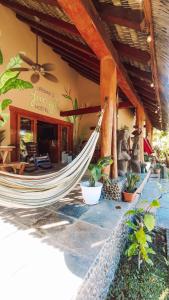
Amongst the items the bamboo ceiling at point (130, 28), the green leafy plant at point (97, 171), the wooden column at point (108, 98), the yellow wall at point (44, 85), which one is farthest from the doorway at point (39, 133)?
the green leafy plant at point (97, 171)

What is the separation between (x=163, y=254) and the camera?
224 centimetres

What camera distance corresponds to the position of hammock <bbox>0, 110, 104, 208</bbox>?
1801mm

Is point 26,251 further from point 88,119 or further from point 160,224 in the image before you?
point 88,119

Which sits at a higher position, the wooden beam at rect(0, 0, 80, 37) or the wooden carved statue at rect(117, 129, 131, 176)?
the wooden beam at rect(0, 0, 80, 37)


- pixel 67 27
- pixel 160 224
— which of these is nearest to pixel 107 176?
pixel 160 224

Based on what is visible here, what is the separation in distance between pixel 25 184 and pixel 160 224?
6.65 feet

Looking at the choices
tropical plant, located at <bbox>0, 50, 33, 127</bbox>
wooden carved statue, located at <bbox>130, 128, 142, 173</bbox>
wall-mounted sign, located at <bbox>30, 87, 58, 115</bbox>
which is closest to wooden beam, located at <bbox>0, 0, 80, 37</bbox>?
tropical plant, located at <bbox>0, 50, 33, 127</bbox>

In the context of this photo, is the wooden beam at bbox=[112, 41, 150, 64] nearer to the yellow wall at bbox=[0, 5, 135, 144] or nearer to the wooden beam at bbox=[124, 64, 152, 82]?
the wooden beam at bbox=[124, 64, 152, 82]

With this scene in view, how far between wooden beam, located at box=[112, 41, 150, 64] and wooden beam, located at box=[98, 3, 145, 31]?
0.76 m

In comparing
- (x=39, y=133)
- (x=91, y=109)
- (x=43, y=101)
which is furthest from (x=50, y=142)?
(x=91, y=109)

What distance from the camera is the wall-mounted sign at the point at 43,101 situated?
217 inches

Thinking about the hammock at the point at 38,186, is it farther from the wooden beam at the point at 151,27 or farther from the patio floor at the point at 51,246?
the wooden beam at the point at 151,27

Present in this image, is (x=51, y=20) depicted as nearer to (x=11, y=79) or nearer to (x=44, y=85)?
(x=11, y=79)

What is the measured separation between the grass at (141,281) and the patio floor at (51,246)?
0.61m
